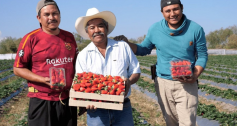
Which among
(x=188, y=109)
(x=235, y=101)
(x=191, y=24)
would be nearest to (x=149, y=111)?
(x=235, y=101)

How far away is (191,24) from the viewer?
3217mm

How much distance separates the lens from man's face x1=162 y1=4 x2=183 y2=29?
3116 millimetres

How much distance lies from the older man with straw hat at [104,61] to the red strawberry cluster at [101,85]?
18 centimetres

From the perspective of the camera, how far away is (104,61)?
2803 mm

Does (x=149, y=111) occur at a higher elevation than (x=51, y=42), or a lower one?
lower

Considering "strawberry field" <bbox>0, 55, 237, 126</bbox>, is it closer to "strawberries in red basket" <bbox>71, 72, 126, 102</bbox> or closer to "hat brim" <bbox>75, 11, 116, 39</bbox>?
"hat brim" <bbox>75, 11, 116, 39</bbox>

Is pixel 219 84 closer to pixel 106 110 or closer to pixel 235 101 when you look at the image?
pixel 235 101

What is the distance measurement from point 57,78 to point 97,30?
73cm

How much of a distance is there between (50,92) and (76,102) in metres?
0.57

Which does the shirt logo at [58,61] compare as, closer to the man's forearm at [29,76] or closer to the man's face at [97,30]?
the man's forearm at [29,76]

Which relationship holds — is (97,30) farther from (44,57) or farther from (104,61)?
(44,57)

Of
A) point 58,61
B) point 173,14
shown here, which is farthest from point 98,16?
point 173,14

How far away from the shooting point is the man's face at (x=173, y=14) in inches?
123

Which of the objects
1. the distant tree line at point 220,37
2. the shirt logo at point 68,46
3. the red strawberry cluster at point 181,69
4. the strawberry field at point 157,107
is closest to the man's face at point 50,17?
the shirt logo at point 68,46
